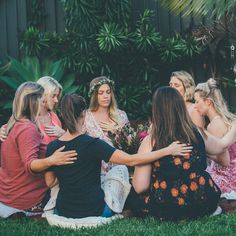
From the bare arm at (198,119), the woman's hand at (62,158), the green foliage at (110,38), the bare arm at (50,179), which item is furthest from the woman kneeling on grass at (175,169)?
the green foliage at (110,38)

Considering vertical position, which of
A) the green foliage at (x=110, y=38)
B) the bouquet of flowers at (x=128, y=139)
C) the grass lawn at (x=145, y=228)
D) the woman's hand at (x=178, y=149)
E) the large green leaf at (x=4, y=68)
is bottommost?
the grass lawn at (x=145, y=228)

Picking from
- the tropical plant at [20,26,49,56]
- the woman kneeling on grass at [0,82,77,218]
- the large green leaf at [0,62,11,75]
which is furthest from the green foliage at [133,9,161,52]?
the woman kneeling on grass at [0,82,77,218]

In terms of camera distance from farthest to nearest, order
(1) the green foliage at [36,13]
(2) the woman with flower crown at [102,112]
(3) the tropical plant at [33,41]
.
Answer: (1) the green foliage at [36,13]
(3) the tropical plant at [33,41]
(2) the woman with flower crown at [102,112]

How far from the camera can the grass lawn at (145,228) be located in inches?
185

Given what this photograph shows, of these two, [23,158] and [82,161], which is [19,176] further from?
[82,161]

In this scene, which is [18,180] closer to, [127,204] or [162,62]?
[127,204]

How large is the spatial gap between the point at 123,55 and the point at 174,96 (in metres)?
4.29

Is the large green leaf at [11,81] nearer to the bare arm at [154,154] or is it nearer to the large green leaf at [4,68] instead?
the large green leaf at [4,68]

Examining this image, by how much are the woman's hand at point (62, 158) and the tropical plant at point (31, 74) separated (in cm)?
398

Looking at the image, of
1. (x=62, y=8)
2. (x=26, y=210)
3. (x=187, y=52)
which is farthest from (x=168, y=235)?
(x=62, y=8)

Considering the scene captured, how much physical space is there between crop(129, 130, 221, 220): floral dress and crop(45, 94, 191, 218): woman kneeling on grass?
11 centimetres

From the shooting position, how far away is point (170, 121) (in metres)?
4.96

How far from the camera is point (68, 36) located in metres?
9.20

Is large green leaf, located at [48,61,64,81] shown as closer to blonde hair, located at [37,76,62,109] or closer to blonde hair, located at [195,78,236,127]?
blonde hair, located at [37,76,62,109]
